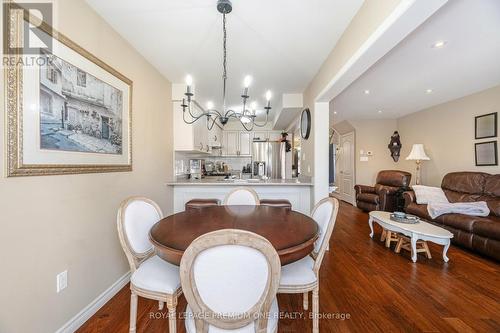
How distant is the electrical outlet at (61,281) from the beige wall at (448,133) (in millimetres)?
5781

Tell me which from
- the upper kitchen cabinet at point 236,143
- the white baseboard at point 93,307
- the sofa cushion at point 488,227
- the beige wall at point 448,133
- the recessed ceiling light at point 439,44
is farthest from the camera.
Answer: the upper kitchen cabinet at point 236,143

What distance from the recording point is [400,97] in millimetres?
4383

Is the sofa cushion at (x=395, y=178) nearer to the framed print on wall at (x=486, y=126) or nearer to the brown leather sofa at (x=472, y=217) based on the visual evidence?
the brown leather sofa at (x=472, y=217)

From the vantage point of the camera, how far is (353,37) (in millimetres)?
1909

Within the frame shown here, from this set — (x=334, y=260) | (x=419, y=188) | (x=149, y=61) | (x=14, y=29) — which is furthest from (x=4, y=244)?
(x=419, y=188)

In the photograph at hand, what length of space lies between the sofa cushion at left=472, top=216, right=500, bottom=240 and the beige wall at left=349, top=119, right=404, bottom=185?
3.44m

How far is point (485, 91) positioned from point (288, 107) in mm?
3370

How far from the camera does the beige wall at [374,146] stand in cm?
638

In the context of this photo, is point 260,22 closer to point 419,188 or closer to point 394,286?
point 394,286

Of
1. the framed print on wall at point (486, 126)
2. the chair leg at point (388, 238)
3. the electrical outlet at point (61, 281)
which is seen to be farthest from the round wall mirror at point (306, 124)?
the electrical outlet at point (61, 281)

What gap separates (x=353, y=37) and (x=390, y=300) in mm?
2343

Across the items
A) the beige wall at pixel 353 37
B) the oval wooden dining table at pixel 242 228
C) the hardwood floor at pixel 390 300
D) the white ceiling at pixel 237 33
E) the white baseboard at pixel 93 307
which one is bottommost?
the hardwood floor at pixel 390 300

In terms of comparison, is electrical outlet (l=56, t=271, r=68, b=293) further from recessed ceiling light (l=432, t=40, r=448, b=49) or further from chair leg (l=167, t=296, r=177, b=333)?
recessed ceiling light (l=432, t=40, r=448, b=49)

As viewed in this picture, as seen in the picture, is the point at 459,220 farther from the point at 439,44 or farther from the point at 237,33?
the point at 237,33
